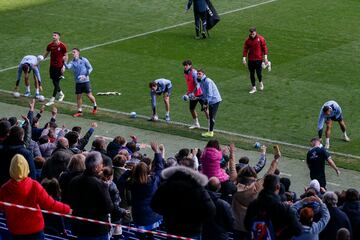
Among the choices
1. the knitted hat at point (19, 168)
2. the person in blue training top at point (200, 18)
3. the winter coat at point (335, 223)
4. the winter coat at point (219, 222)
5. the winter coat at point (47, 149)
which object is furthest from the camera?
the person in blue training top at point (200, 18)

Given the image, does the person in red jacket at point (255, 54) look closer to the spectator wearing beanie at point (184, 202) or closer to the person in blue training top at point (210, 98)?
the person in blue training top at point (210, 98)

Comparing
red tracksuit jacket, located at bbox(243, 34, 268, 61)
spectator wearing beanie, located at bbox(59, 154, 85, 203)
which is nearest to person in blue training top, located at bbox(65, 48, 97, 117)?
red tracksuit jacket, located at bbox(243, 34, 268, 61)

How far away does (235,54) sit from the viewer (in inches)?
1101

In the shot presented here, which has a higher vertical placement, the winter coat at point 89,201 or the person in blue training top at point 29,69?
the person in blue training top at point 29,69

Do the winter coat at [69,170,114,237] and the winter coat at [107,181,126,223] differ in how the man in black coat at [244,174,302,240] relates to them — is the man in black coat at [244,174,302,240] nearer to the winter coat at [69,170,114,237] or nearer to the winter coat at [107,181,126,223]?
the winter coat at [69,170,114,237]

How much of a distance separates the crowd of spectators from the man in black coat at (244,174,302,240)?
12mm

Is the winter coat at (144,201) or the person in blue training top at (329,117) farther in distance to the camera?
the person in blue training top at (329,117)

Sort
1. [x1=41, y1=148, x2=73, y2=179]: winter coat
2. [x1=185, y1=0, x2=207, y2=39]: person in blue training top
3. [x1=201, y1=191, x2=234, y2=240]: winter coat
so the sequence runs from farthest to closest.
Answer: [x1=185, y1=0, x2=207, y2=39]: person in blue training top, [x1=41, y1=148, x2=73, y2=179]: winter coat, [x1=201, y1=191, x2=234, y2=240]: winter coat

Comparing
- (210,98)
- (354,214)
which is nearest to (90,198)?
(354,214)

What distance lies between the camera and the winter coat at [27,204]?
11.0 metres

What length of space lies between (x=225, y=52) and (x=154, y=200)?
57.1 ft

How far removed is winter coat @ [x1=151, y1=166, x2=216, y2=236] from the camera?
35.7 feet

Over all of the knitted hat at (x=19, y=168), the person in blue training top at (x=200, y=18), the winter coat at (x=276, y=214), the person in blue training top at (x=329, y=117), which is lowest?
the winter coat at (x=276, y=214)

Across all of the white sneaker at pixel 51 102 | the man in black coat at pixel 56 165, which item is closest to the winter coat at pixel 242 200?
the man in black coat at pixel 56 165
